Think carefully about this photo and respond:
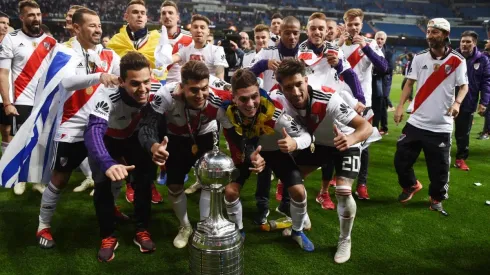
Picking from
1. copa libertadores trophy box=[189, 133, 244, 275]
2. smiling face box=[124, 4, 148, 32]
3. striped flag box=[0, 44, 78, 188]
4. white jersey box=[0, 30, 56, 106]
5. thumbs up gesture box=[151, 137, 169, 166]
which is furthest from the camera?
white jersey box=[0, 30, 56, 106]

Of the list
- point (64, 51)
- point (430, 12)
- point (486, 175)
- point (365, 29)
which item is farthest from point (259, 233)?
point (430, 12)

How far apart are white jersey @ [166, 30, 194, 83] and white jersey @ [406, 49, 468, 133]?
109 inches

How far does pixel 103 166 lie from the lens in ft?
8.58

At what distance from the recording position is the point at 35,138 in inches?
135

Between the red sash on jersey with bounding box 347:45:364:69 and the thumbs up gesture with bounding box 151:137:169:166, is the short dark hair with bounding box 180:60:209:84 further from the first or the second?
the red sash on jersey with bounding box 347:45:364:69

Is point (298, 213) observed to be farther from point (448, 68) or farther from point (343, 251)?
point (448, 68)

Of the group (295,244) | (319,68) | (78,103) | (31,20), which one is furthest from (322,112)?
(31,20)

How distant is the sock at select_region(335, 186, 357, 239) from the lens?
3.12 meters

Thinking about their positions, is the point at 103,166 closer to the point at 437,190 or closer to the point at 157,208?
the point at 157,208

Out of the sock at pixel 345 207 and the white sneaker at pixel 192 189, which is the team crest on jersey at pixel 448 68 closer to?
the sock at pixel 345 207

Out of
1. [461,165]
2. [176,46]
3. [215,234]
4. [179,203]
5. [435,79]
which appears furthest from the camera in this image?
[461,165]

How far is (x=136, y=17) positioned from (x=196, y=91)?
5.59ft

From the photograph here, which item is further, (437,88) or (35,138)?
(437,88)

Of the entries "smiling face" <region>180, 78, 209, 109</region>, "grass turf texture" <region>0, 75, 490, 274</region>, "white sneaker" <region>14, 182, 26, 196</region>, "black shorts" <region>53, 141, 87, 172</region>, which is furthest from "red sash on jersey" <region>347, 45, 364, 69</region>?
"white sneaker" <region>14, 182, 26, 196</region>
